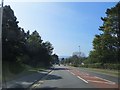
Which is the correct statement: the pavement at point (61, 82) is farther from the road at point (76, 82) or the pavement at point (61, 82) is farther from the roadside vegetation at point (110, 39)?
the roadside vegetation at point (110, 39)

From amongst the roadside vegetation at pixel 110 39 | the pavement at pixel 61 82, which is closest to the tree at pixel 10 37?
the pavement at pixel 61 82

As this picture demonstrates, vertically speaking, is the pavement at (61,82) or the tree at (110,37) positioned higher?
the tree at (110,37)

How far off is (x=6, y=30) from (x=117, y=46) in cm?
4228

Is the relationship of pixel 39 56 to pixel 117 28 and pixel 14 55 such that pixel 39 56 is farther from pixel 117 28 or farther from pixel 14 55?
pixel 14 55

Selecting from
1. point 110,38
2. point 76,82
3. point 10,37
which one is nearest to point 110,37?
point 110,38

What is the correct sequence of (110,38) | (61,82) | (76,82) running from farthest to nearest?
1. (110,38)
2. (76,82)
3. (61,82)

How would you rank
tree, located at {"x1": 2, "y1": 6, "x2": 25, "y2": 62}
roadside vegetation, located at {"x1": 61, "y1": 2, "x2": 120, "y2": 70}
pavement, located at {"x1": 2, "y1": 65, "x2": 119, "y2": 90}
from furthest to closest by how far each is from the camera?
roadside vegetation, located at {"x1": 61, "y1": 2, "x2": 120, "y2": 70}
tree, located at {"x1": 2, "y1": 6, "x2": 25, "y2": 62}
pavement, located at {"x1": 2, "y1": 65, "x2": 119, "y2": 90}

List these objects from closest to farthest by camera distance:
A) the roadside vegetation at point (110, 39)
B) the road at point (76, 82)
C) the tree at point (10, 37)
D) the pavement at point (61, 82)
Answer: the pavement at point (61, 82), the road at point (76, 82), the tree at point (10, 37), the roadside vegetation at point (110, 39)

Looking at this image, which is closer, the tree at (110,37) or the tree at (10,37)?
the tree at (10,37)

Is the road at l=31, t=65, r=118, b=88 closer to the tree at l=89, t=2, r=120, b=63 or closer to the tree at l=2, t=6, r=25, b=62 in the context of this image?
Answer: the tree at l=2, t=6, r=25, b=62

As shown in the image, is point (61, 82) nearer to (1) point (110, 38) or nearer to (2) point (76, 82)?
(2) point (76, 82)

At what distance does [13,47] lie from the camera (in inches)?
1710

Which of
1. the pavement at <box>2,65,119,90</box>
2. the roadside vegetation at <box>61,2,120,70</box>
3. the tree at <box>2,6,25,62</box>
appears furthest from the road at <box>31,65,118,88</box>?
the roadside vegetation at <box>61,2,120,70</box>

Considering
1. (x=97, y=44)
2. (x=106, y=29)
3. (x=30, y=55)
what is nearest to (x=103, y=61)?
(x=97, y=44)
